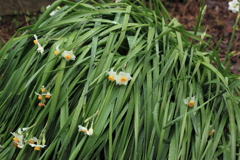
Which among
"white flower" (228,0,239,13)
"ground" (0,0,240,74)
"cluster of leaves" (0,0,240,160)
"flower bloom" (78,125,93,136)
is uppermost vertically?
"ground" (0,0,240,74)

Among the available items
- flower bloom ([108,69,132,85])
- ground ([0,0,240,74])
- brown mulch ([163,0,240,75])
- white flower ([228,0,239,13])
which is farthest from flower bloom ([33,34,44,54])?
brown mulch ([163,0,240,75])

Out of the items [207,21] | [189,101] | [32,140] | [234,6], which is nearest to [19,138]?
[32,140]

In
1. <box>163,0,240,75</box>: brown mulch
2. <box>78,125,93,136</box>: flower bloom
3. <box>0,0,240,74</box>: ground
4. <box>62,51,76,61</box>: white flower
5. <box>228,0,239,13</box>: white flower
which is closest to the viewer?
<box>78,125,93,136</box>: flower bloom

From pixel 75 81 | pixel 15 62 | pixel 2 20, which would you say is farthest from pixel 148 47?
pixel 2 20

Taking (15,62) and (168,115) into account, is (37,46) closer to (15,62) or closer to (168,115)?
(15,62)

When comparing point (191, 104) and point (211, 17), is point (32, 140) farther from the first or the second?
point (211, 17)

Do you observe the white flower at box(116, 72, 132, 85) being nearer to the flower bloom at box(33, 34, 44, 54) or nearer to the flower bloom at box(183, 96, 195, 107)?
the flower bloom at box(183, 96, 195, 107)
